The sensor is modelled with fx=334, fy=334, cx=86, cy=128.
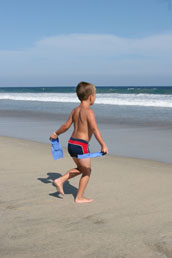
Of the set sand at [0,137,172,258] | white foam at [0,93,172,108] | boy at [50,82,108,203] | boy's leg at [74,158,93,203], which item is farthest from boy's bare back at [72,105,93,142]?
white foam at [0,93,172,108]

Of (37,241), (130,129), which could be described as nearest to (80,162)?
(37,241)

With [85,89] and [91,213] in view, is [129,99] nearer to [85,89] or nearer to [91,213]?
[85,89]

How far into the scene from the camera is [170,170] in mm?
5223

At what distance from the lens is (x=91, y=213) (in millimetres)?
3350

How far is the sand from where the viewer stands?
254 centimetres

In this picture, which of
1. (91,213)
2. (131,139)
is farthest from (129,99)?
(91,213)

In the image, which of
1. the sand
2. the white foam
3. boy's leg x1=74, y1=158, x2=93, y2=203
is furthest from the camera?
the white foam

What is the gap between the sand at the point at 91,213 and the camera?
8.35 ft

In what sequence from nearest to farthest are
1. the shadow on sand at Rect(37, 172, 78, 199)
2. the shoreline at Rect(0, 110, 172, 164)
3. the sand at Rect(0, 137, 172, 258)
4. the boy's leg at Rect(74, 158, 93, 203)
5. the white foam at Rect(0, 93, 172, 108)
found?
the sand at Rect(0, 137, 172, 258) → the boy's leg at Rect(74, 158, 93, 203) → the shadow on sand at Rect(37, 172, 78, 199) → the shoreline at Rect(0, 110, 172, 164) → the white foam at Rect(0, 93, 172, 108)

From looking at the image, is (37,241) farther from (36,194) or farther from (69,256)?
(36,194)

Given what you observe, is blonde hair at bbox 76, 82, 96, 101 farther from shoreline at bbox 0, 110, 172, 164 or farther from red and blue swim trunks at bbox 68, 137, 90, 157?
shoreline at bbox 0, 110, 172, 164

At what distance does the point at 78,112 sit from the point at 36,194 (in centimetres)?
115

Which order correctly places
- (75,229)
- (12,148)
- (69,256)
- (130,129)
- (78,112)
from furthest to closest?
(130,129) < (12,148) < (78,112) < (75,229) < (69,256)

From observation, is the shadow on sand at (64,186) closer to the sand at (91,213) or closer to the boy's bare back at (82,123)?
the sand at (91,213)
